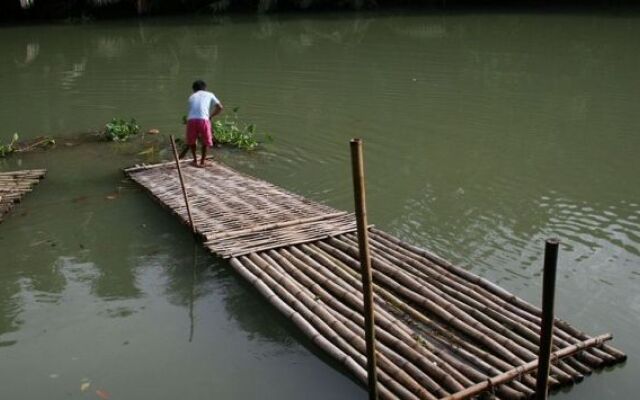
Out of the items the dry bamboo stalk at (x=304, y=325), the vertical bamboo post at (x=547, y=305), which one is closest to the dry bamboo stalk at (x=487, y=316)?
the dry bamboo stalk at (x=304, y=325)

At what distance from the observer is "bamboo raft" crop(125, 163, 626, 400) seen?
11.9ft

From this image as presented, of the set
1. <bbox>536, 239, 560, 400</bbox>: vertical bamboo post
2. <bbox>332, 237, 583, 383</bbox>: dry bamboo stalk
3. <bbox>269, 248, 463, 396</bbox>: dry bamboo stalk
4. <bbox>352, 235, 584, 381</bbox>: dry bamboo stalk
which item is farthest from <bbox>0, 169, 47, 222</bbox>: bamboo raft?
<bbox>536, 239, 560, 400</bbox>: vertical bamboo post

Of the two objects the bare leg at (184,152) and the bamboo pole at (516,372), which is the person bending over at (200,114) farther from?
the bamboo pole at (516,372)

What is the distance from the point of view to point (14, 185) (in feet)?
23.0

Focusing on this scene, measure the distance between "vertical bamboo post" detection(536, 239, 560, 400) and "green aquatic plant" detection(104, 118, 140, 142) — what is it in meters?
7.34

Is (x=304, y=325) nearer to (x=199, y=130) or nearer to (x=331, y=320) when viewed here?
(x=331, y=320)

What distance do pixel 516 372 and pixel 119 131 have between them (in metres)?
6.76

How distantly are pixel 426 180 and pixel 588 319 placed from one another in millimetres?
2989

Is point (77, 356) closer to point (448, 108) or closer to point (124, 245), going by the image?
point (124, 245)

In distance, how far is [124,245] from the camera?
5.86 m

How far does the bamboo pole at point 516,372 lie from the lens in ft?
11.2


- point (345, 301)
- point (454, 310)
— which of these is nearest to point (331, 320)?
point (345, 301)

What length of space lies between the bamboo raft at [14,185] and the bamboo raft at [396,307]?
1.75 metres

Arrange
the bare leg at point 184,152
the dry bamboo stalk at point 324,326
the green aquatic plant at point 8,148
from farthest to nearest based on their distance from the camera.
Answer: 1. the green aquatic plant at point 8,148
2. the bare leg at point 184,152
3. the dry bamboo stalk at point 324,326
